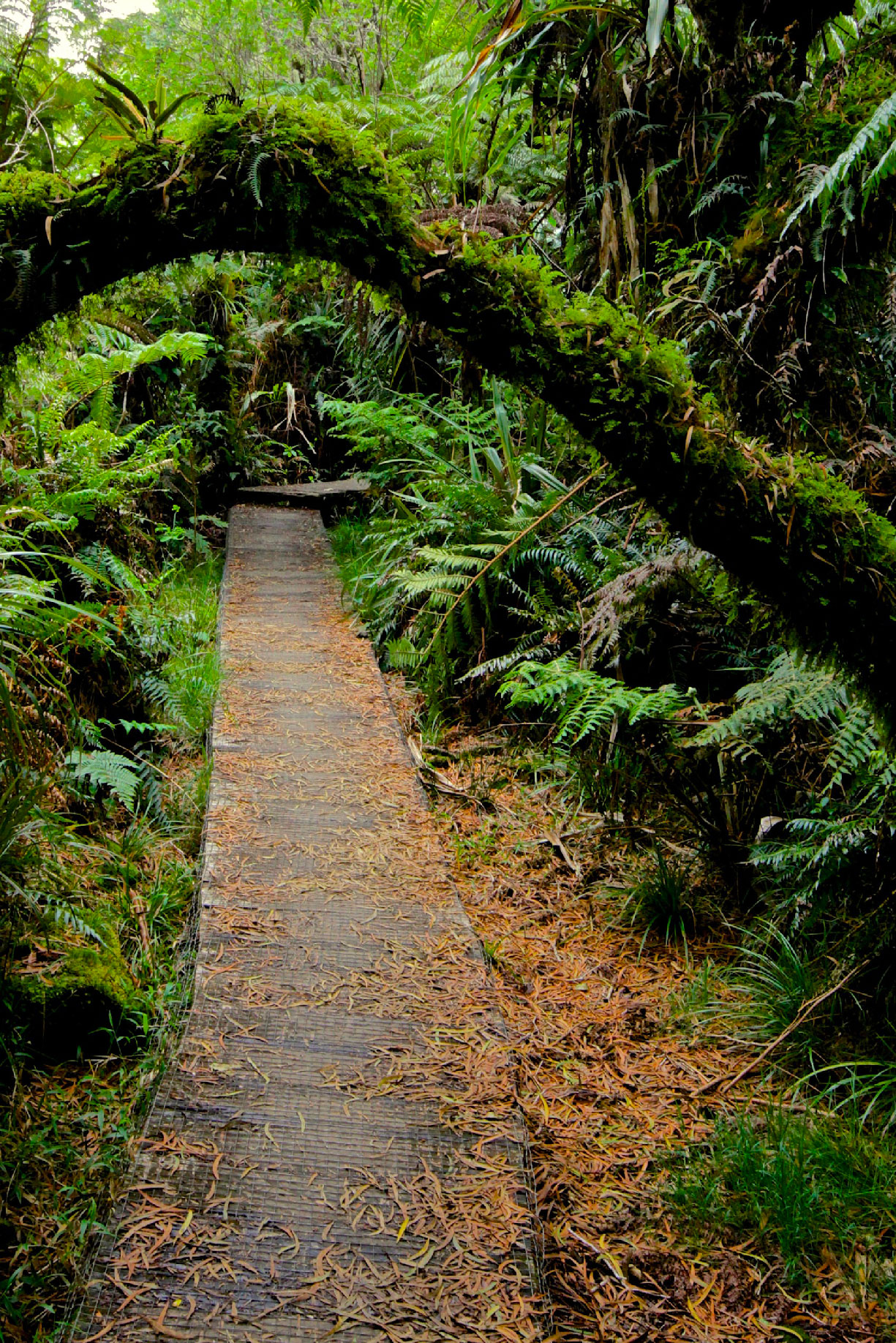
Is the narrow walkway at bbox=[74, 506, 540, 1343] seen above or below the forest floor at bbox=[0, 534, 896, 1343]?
above

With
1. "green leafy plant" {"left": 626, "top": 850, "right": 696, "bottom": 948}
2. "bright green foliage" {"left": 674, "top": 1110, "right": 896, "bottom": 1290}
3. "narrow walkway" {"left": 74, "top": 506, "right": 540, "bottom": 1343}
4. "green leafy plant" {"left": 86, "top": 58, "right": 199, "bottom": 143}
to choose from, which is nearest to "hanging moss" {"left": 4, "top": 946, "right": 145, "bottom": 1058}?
"narrow walkway" {"left": 74, "top": 506, "right": 540, "bottom": 1343}

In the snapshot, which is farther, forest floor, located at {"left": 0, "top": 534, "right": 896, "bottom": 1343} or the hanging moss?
the hanging moss

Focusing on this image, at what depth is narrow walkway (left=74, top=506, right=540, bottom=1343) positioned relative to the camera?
1.60 m

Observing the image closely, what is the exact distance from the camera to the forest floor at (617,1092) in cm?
180

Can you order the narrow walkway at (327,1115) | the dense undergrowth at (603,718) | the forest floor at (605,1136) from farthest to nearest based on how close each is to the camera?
the dense undergrowth at (603,718) → the forest floor at (605,1136) → the narrow walkway at (327,1115)

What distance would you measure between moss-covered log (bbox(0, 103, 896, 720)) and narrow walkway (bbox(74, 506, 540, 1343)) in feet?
4.61

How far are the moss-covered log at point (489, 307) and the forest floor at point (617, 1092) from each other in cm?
116

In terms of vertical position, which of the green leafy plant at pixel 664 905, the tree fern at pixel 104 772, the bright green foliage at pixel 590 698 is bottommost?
the green leafy plant at pixel 664 905

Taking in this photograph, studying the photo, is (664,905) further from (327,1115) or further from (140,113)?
(140,113)

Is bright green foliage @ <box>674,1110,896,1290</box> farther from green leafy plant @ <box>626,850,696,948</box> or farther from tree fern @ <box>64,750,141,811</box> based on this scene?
tree fern @ <box>64,750,141,811</box>

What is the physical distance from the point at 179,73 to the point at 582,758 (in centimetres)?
1085

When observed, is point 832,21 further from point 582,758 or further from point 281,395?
point 281,395

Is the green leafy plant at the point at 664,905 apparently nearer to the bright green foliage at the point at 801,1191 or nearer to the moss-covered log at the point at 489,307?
the bright green foliage at the point at 801,1191

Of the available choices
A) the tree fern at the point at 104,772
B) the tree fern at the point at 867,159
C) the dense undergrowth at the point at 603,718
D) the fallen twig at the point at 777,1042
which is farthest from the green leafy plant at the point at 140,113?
the fallen twig at the point at 777,1042
